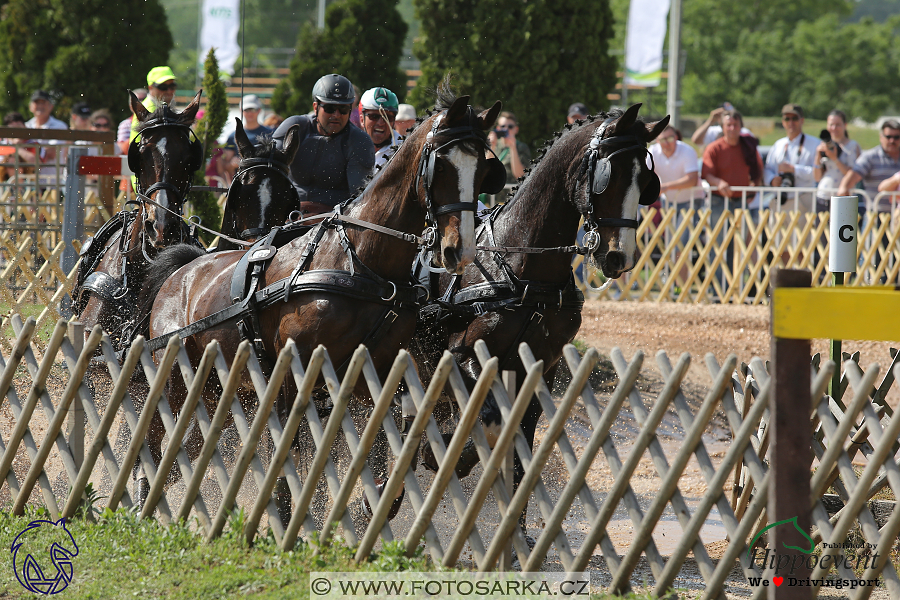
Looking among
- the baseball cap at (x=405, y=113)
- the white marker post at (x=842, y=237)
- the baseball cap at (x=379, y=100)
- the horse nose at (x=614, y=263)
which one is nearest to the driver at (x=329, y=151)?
the baseball cap at (x=379, y=100)

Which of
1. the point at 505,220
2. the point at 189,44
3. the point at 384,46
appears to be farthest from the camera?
the point at 189,44

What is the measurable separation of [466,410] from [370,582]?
2.61 feet

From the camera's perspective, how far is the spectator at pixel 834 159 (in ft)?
41.8

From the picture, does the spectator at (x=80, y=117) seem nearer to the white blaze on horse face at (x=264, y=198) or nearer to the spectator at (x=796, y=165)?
the white blaze on horse face at (x=264, y=198)

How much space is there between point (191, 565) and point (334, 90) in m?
3.25

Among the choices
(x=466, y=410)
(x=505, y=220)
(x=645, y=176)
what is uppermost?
(x=645, y=176)

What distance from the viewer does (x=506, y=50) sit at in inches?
601

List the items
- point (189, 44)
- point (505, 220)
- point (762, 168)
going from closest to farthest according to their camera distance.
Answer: point (505, 220), point (762, 168), point (189, 44)

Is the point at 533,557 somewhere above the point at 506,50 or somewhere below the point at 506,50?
below

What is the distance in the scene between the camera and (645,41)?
2542cm

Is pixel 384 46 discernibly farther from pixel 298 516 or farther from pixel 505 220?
pixel 298 516

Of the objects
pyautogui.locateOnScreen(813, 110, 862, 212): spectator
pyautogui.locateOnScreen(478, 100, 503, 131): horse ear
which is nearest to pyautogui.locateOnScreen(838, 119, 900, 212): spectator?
pyautogui.locateOnScreen(813, 110, 862, 212): spectator

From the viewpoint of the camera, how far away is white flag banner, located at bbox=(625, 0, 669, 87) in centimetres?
2491

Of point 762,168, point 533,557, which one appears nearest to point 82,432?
point 533,557
